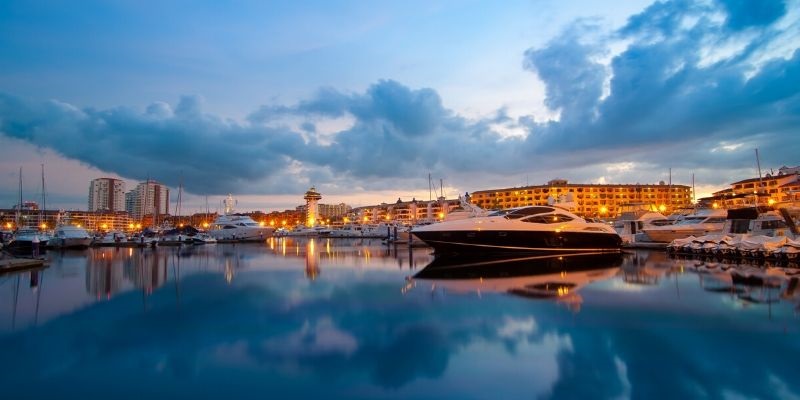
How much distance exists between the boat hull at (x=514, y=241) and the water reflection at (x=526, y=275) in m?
1.33

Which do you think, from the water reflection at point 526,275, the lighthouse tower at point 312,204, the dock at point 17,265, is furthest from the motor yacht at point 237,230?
the lighthouse tower at point 312,204

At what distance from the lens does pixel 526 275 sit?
1662 cm

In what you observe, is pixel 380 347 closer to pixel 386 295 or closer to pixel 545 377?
pixel 545 377

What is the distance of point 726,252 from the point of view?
71.8 feet

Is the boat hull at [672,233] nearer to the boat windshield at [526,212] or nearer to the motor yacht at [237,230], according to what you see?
the boat windshield at [526,212]

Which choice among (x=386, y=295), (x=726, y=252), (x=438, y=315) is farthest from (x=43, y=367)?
(x=726, y=252)

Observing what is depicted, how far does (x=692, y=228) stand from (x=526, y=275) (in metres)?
20.1

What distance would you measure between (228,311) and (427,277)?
778 cm

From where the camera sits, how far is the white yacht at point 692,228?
98.4ft

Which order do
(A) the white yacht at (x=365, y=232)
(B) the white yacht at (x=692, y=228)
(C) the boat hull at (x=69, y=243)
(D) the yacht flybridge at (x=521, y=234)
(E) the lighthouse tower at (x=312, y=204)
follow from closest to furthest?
(D) the yacht flybridge at (x=521, y=234) → (B) the white yacht at (x=692, y=228) → (C) the boat hull at (x=69, y=243) → (A) the white yacht at (x=365, y=232) → (E) the lighthouse tower at (x=312, y=204)

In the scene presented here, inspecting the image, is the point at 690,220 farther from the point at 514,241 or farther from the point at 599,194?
the point at 599,194

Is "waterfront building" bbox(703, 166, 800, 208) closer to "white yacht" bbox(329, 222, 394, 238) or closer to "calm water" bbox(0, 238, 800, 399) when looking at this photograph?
"calm water" bbox(0, 238, 800, 399)

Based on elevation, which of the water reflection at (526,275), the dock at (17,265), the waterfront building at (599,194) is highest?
the waterfront building at (599,194)

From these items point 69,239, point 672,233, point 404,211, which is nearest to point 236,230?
point 69,239
